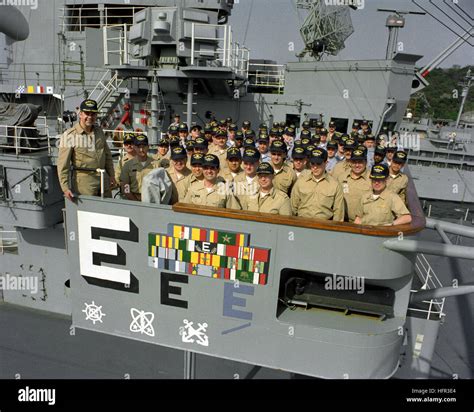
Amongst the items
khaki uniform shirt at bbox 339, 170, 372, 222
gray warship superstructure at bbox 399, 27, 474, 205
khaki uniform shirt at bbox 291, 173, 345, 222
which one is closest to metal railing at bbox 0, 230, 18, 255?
khaki uniform shirt at bbox 291, 173, 345, 222

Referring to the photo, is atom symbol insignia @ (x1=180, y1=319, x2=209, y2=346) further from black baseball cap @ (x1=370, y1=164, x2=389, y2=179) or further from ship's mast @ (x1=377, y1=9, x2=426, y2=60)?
ship's mast @ (x1=377, y1=9, x2=426, y2=60)

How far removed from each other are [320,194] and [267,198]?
0.57 m

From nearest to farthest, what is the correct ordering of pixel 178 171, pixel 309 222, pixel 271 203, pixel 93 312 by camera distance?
pixel 309 222 → pixel 271 203 → pixel 93 312 → pixel 178 171

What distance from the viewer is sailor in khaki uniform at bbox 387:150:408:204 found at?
190 inches

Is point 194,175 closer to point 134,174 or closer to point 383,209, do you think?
point 134,174

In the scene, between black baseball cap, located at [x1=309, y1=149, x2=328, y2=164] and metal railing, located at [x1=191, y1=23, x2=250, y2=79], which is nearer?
black baseball cap, located at [x1=309, y1=149, x2=328, y2=164]

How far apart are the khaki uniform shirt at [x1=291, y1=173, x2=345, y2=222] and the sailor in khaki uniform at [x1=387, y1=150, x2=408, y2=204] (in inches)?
49.9

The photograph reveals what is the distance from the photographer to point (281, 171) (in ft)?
15.1

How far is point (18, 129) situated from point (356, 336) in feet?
18.5

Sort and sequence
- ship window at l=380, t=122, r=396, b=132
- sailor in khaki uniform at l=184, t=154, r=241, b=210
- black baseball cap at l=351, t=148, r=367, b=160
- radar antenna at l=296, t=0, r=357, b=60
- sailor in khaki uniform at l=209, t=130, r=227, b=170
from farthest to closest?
radar antenna at l=296, t=0, r=357, b=60
ship window at l=380, t=122, r=396, b=132
sailor in khaki uniform at l=209, t=130, r=227, b=170
black baseball cap at l=351, t=148, r=367, b=160
sailor in khaki uniform at l=184, t=154, r=241, b=210

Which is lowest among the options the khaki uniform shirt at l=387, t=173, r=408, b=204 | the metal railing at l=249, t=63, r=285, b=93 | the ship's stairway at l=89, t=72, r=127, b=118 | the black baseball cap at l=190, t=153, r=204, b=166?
the khaki uniform shirt at l=387, t=173, r=408, b=204

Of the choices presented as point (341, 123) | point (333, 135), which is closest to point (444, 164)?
point (341, 123)

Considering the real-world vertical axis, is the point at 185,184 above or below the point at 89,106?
below

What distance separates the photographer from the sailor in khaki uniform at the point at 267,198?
12.3 feet
